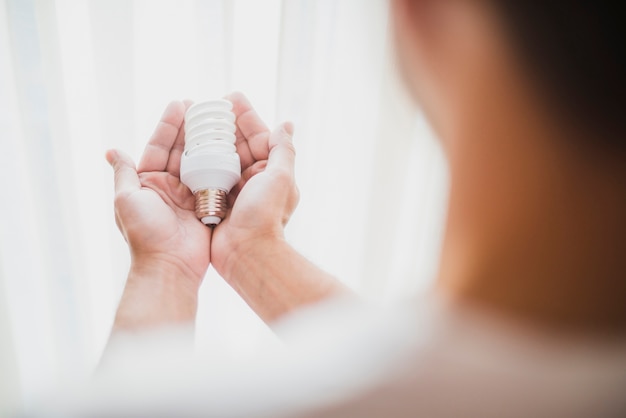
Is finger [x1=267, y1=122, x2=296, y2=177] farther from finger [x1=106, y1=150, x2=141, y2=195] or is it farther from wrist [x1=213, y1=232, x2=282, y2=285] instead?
finger [x1=106, y1=150, x2=141, y2=195]

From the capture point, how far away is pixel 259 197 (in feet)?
2.98

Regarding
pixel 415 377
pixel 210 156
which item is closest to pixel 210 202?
pixel 210 156

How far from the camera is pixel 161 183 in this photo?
37.9 inches

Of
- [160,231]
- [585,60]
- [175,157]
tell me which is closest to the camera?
[585,60]

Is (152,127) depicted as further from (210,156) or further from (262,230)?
(262,230)

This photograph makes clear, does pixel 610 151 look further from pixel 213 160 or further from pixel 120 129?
pixel 120 129

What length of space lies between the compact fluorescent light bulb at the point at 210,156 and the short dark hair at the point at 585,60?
24.0 inches

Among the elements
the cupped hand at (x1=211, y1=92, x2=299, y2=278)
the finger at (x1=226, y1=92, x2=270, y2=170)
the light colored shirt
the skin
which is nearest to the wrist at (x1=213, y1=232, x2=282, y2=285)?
the cupped hand at (x1=211, y1=92, x2=299, y2=278)

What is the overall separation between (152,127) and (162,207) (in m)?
0.19

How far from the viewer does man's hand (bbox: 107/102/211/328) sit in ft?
2.52

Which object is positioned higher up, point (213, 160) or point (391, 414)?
point (213, 160)

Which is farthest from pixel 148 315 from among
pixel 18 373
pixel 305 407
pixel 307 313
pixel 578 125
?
pixel 578 125

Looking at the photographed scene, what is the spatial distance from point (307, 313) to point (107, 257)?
57cm

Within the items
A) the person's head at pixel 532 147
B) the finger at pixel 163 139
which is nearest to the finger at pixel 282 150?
the finger at pixel 163 139
